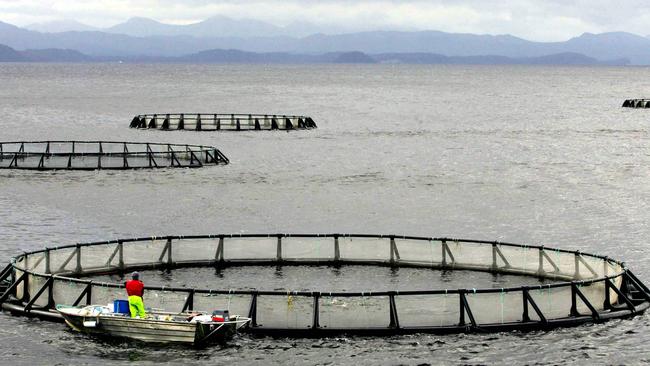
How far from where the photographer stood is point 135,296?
133 ft

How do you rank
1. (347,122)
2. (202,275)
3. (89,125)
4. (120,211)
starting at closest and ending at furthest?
1. (202,275)
2. (120,211)
3. (89,125)
4. (347,122)

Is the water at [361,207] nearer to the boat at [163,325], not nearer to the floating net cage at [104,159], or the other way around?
the boat at [163,325]

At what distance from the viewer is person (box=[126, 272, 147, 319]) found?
132ft

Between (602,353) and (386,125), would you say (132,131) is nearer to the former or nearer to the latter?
(386,125)

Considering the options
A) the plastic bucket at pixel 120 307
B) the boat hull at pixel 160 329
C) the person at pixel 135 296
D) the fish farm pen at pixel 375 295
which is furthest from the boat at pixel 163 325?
the fish farm pen at pixel 375 295

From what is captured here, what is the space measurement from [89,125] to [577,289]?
14982 centimetres

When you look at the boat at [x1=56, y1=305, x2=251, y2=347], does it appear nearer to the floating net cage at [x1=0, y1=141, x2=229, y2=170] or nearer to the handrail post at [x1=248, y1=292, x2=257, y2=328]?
the handrail post at [x1=248, y1=292, x2=257, y2=328]

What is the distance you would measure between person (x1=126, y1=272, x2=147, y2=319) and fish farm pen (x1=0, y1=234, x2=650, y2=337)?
154 centimetres

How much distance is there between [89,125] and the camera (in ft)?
605

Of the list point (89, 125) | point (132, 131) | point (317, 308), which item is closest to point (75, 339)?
point (317, 308)

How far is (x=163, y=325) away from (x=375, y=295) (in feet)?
27.7

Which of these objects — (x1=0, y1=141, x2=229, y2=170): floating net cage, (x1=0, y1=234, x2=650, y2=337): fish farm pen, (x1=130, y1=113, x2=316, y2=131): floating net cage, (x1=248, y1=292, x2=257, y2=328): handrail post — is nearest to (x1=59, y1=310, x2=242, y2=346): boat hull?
(x1=248, y1=292, x2=257, y2=328): handrail post

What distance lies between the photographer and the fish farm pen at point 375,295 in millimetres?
42406

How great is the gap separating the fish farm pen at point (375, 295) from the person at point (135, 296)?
1540mm
